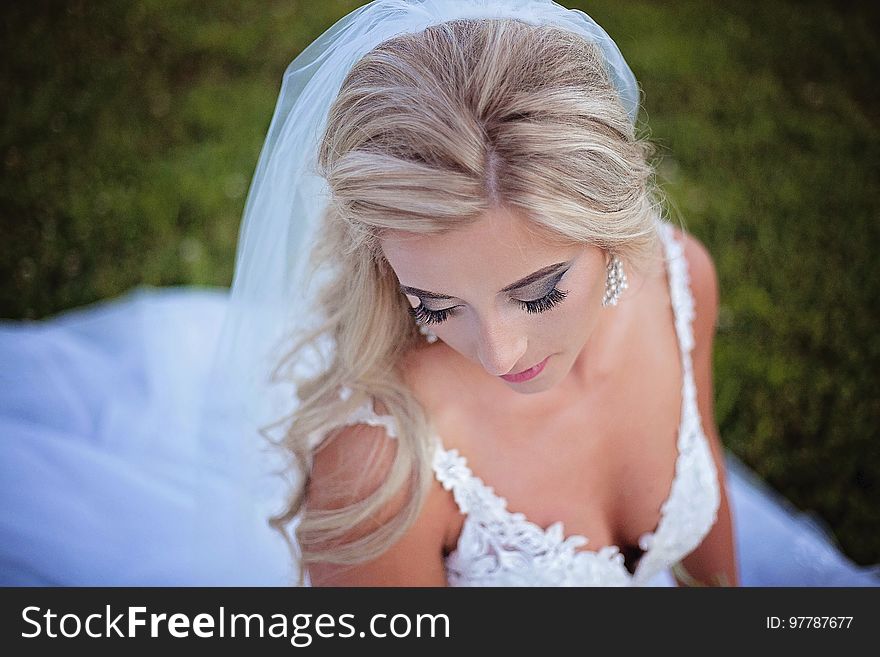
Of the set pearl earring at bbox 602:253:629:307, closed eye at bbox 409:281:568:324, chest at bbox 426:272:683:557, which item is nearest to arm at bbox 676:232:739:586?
chest at bbox 426:272:683:557

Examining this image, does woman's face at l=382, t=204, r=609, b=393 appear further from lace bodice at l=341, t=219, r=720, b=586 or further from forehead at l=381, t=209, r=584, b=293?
lace bodice at l=341, t=219, r=720, b=586

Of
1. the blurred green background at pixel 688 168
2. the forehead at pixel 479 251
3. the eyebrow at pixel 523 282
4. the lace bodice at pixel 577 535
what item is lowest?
the blurred green background at pixel 688 168

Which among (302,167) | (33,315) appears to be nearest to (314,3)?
(33,315)

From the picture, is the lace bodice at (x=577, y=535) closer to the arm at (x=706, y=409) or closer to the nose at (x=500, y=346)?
the arm at (x=706, y=409)

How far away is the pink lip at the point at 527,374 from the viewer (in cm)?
204

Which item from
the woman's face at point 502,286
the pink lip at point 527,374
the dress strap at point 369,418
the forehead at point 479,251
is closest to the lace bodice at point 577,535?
the dress strap at point 369,418

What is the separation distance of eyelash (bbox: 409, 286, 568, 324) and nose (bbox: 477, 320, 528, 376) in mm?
62

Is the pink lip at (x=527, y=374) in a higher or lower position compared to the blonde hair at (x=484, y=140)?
lower

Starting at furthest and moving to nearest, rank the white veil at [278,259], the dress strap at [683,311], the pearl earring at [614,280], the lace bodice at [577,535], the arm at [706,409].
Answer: the arm at [706,409], the dress strap at [683,311], the lace bodice at [577,535], the pearl earring at [614,280], the white veil at [278,259]

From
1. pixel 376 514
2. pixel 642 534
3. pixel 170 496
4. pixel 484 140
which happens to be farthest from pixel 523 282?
pixel 170 496

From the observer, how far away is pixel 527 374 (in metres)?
2.05

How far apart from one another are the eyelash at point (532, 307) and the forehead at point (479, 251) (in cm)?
9

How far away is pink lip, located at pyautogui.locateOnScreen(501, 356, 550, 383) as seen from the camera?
6.70ft

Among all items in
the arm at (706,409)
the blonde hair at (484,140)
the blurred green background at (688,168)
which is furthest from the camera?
the blurred green background at (688,168)
